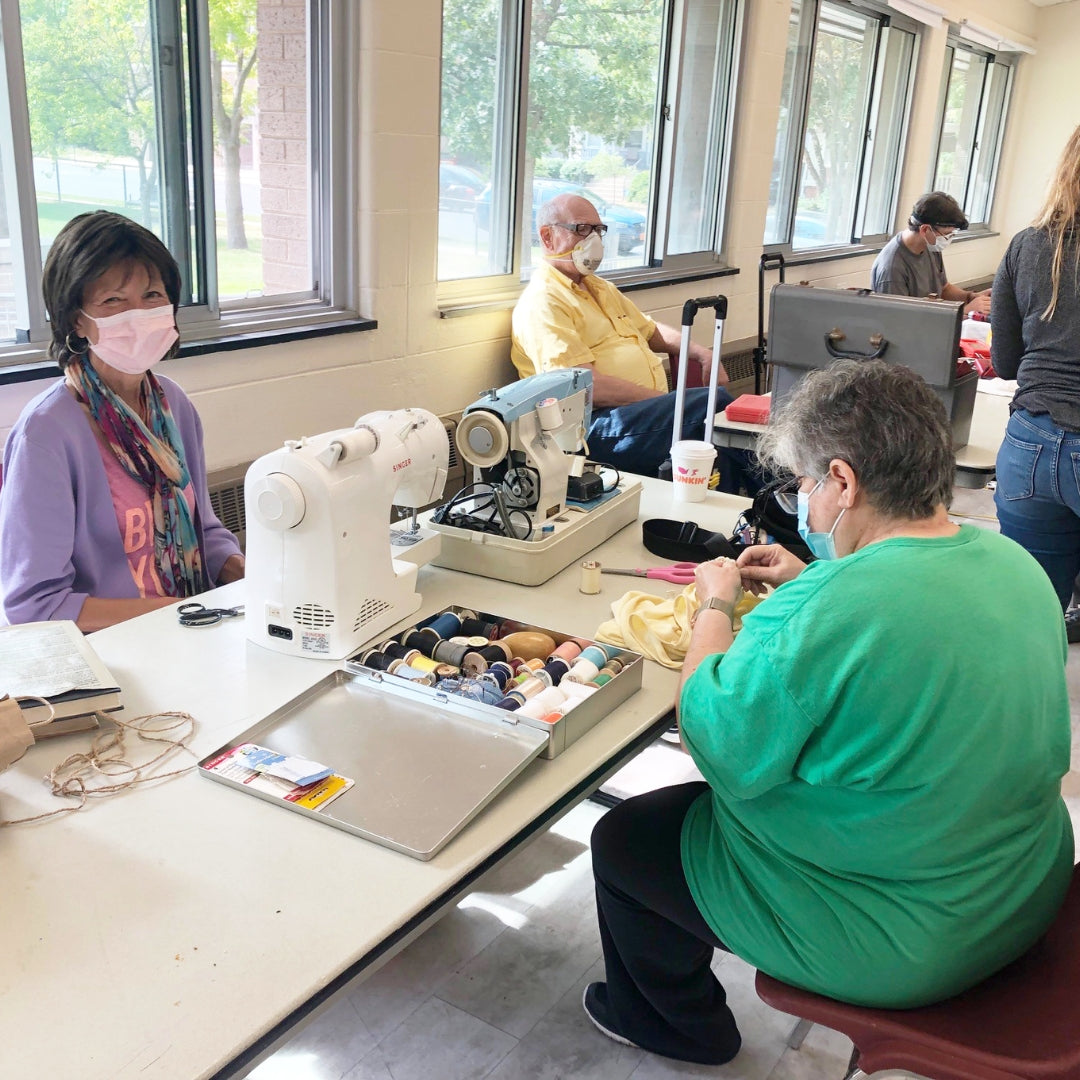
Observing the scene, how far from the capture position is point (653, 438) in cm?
333

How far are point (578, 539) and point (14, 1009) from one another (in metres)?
1.26

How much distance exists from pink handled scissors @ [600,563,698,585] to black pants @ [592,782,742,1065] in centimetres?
41

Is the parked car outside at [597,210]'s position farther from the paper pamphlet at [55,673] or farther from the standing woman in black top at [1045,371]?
the paper pamphlet at [55,673]

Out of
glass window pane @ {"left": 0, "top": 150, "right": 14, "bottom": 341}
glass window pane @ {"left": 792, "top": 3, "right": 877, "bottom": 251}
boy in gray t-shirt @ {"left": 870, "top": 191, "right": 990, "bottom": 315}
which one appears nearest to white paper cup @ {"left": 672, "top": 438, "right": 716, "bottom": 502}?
glass window pane @ {"left": 0, "top": 150, "right": 14, "bottom": 341}

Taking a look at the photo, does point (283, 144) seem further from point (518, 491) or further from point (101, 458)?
point (518, 491)

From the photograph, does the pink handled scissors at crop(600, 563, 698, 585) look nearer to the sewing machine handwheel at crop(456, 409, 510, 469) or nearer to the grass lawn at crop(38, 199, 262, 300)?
the sewing machine handwheel at crop(456, 409, 510, 469)

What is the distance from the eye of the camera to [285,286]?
3328mm

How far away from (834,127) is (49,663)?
20.6 feet

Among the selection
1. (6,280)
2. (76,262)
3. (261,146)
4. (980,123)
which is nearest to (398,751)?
(76,262)

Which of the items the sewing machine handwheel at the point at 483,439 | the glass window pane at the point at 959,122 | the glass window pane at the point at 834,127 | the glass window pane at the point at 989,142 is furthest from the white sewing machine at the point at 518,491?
the glass window pane at the point at 989,142

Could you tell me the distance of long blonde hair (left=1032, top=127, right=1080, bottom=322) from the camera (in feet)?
7.84

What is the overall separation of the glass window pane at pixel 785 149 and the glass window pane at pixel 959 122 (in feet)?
8.37

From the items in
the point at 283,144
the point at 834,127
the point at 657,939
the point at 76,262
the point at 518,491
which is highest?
the point at 834,127

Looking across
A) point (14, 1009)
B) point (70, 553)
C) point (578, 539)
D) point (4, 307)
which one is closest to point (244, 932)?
point (14, 1009)
